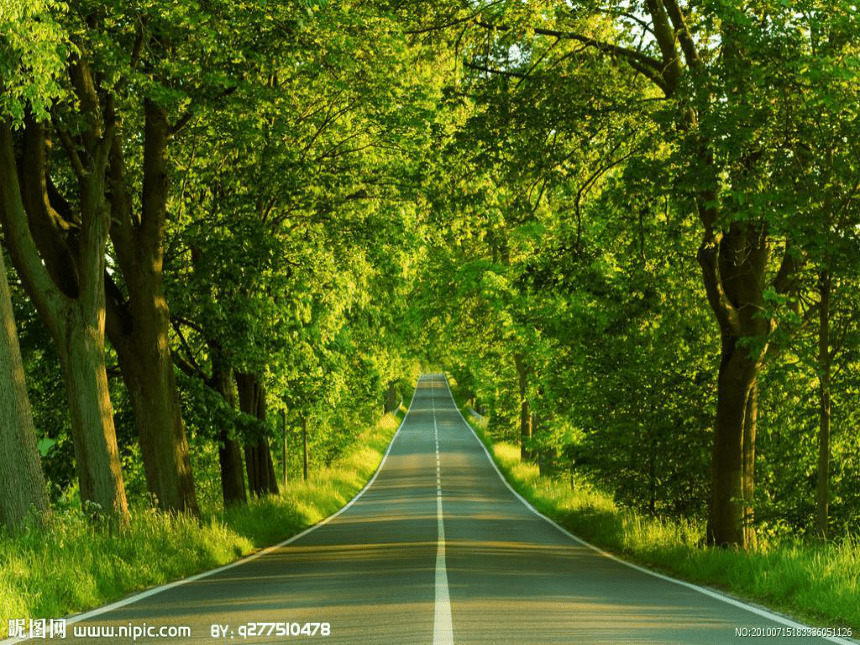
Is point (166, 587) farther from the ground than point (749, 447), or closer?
closer

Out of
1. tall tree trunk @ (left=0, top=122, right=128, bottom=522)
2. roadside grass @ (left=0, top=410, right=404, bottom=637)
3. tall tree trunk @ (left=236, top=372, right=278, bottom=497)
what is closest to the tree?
tall tree trunk @ (left=0, top=122, right=128, bottom=522)

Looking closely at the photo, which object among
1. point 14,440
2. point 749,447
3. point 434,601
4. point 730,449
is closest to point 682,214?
point 730,449

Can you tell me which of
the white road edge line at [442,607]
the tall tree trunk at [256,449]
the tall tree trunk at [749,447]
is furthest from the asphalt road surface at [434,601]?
the tall tree trunk at [256,449]

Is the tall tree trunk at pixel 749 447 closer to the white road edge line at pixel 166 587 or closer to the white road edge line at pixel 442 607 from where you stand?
the white road edge line at pixel 442 607

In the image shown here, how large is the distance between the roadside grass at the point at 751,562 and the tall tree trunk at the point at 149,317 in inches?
295

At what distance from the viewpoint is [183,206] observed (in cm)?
2023

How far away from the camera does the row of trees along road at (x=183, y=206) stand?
13.1 meters

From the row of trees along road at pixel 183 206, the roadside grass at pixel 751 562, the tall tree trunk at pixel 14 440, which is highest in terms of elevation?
the row of trees along road at pixel 183 206

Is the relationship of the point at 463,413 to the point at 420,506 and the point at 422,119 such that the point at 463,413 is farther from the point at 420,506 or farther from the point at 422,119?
the point at 422,119

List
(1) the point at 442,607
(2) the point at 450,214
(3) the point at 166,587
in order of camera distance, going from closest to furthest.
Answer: (1) the point at 442,607, (3) the point at 166,587, (2) the point at 450,214

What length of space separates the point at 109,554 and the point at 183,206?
959 centimetres

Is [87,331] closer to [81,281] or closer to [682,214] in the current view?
[81,281]

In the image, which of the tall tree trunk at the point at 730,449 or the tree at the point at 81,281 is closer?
the tree at the point at 81,281

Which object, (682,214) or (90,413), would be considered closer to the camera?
(682,214)
